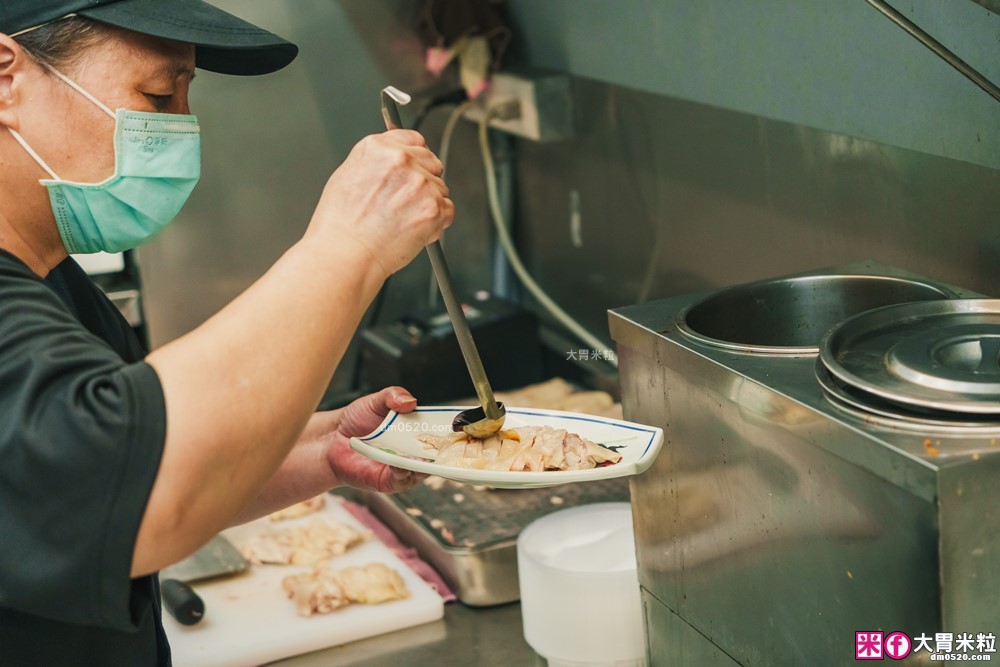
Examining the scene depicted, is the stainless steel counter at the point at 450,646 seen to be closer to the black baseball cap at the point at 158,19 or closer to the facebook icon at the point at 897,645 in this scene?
the facebook icon at the point at 897,645

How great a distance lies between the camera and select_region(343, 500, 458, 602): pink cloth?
1871 millimetres

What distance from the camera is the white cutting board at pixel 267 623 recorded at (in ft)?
5.66

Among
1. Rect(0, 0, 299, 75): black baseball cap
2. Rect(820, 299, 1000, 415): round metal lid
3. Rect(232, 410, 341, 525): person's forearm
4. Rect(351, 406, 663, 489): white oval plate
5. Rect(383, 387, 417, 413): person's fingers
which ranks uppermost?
Rect(0, 0, 299, 75): black baseball cap

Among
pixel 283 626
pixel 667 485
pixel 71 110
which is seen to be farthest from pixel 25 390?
pixel 283 626

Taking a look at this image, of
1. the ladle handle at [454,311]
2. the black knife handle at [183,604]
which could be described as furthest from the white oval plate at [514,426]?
the black knife handle at [183,604]

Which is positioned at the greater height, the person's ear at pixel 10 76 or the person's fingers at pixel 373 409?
the person's ear at pixel 10 76

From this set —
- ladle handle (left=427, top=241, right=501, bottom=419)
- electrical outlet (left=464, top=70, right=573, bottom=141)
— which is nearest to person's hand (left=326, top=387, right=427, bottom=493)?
ladle handle (left=427, top=241, right=501, bottom=419)

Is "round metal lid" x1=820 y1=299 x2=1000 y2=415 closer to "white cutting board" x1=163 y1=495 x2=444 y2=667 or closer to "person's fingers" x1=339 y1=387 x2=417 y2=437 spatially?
"person's fingers" x1=339 y1=387 x2=417 y2=437

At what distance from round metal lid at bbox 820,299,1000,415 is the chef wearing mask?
0.43 meters

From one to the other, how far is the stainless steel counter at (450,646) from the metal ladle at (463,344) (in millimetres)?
429

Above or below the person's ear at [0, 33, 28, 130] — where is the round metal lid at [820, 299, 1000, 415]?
below

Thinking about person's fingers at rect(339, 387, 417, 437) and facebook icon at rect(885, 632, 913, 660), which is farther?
person's fingers at rect(339, 387, 417, 437)

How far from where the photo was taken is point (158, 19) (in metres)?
1.15

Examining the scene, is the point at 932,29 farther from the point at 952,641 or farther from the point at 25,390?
the point at 25,390
